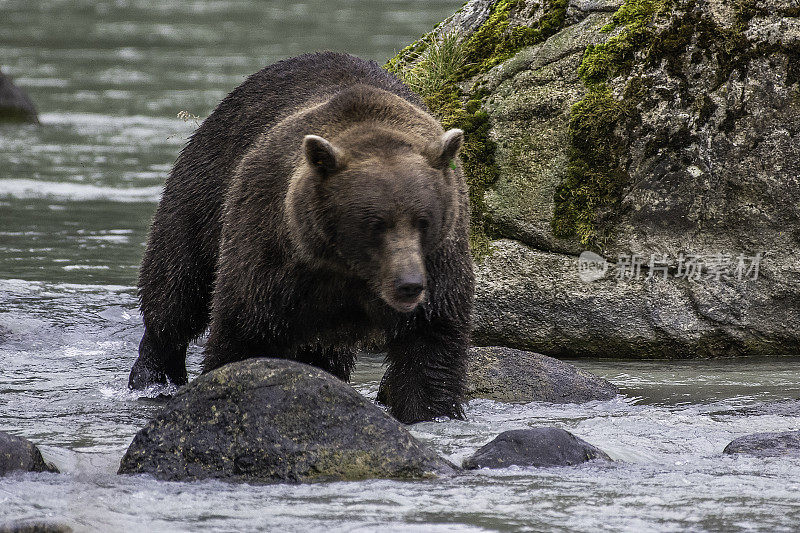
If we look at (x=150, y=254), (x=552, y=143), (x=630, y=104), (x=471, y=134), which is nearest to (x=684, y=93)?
(x=630, y=104)

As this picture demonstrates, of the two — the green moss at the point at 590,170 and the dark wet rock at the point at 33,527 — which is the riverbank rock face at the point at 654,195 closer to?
the green moss at the point at 590,170

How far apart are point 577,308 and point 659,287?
0.59 metres

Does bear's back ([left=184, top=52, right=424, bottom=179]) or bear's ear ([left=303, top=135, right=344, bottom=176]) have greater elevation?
bear's back ([left=184, top=52, right=424, bottom=179])

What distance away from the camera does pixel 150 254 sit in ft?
27.2

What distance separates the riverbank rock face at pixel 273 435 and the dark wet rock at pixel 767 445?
59.2 inches

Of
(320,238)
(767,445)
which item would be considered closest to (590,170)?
(767,445)

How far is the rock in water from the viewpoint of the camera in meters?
5.71

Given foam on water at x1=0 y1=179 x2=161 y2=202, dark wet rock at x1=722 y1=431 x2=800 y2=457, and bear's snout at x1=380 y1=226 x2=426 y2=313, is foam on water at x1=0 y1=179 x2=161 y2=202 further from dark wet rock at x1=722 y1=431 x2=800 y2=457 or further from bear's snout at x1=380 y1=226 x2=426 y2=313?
dark wet rock at x1=722 y1=431 x2=800 y2=457

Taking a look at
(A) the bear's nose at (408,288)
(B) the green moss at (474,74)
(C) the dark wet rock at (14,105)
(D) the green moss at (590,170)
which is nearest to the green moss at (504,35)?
(B) the green moss at (474,74)

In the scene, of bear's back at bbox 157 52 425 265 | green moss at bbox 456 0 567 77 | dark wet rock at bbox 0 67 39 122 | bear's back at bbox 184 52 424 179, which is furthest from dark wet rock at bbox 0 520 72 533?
dark wet rock at bbox 0 67 39 122

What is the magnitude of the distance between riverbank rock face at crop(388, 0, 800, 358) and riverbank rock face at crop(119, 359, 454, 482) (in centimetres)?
318

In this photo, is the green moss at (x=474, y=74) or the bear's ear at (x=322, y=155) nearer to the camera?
the bear's ear at (x=322, y=155)

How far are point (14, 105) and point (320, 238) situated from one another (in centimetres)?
1471

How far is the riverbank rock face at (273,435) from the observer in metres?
5.75
